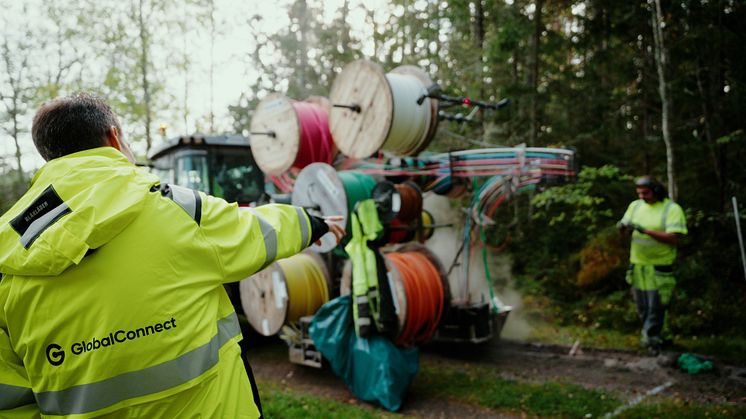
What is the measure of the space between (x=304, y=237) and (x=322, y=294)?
494 centimetres

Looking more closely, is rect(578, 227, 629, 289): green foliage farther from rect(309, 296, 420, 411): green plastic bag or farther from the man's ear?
the man's ear

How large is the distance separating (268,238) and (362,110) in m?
4.09

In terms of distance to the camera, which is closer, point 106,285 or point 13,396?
point 106,285

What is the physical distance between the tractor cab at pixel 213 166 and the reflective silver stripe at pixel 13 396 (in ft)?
23.8

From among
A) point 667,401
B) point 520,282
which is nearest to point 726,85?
point 520,282

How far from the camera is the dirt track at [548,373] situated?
521cm

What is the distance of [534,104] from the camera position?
9766 mm

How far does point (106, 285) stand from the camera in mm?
1491

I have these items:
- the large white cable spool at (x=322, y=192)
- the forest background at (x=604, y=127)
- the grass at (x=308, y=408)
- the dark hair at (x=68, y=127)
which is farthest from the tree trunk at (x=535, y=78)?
the dark hair at (x=68, y=127)

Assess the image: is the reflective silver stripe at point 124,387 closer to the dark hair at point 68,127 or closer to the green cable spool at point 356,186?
the dark hair at point 68,127

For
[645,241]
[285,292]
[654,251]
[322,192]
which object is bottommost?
[285,292]

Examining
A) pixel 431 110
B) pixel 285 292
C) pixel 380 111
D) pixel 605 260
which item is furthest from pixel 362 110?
pixel 605 260

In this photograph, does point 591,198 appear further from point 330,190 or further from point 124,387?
point 124,387

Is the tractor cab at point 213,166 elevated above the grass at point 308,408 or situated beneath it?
elevated above
